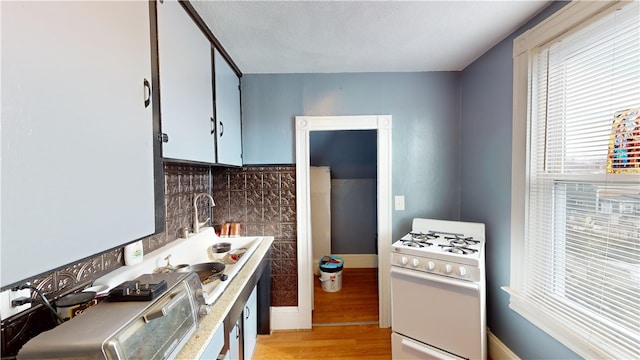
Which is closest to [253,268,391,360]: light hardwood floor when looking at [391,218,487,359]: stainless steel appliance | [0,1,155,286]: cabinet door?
[391,218,487,359]: stainless steel appliance

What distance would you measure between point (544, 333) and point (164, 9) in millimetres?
2566

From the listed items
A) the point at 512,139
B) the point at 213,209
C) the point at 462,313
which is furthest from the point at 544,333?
the point at 213,209

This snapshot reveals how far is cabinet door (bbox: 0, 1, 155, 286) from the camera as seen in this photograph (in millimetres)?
524

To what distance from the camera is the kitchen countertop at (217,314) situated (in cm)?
84

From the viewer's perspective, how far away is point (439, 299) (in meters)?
1.56

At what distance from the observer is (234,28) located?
4.91 ft

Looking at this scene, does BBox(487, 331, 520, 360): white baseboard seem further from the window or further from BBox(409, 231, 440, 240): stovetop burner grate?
BBox(409, 231, 440, 240): stovetop burner grate

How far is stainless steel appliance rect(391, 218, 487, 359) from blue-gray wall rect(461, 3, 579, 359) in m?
0.18

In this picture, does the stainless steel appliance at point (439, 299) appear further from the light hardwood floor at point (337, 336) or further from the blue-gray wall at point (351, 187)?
the blue-gray wall at point (351, 187)

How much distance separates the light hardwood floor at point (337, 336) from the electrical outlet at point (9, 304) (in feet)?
5.15

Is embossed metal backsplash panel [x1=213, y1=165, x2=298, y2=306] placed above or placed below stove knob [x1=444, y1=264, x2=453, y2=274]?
above

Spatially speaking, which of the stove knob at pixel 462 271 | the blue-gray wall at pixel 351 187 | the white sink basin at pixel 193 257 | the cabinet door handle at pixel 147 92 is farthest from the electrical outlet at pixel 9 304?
the blue-gray wall at pixel 351 187

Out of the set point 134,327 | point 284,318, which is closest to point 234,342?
point 134,327

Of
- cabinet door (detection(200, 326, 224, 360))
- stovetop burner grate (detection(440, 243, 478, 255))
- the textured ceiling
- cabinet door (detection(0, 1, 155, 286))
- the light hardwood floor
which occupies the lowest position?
the light hardwood floor
